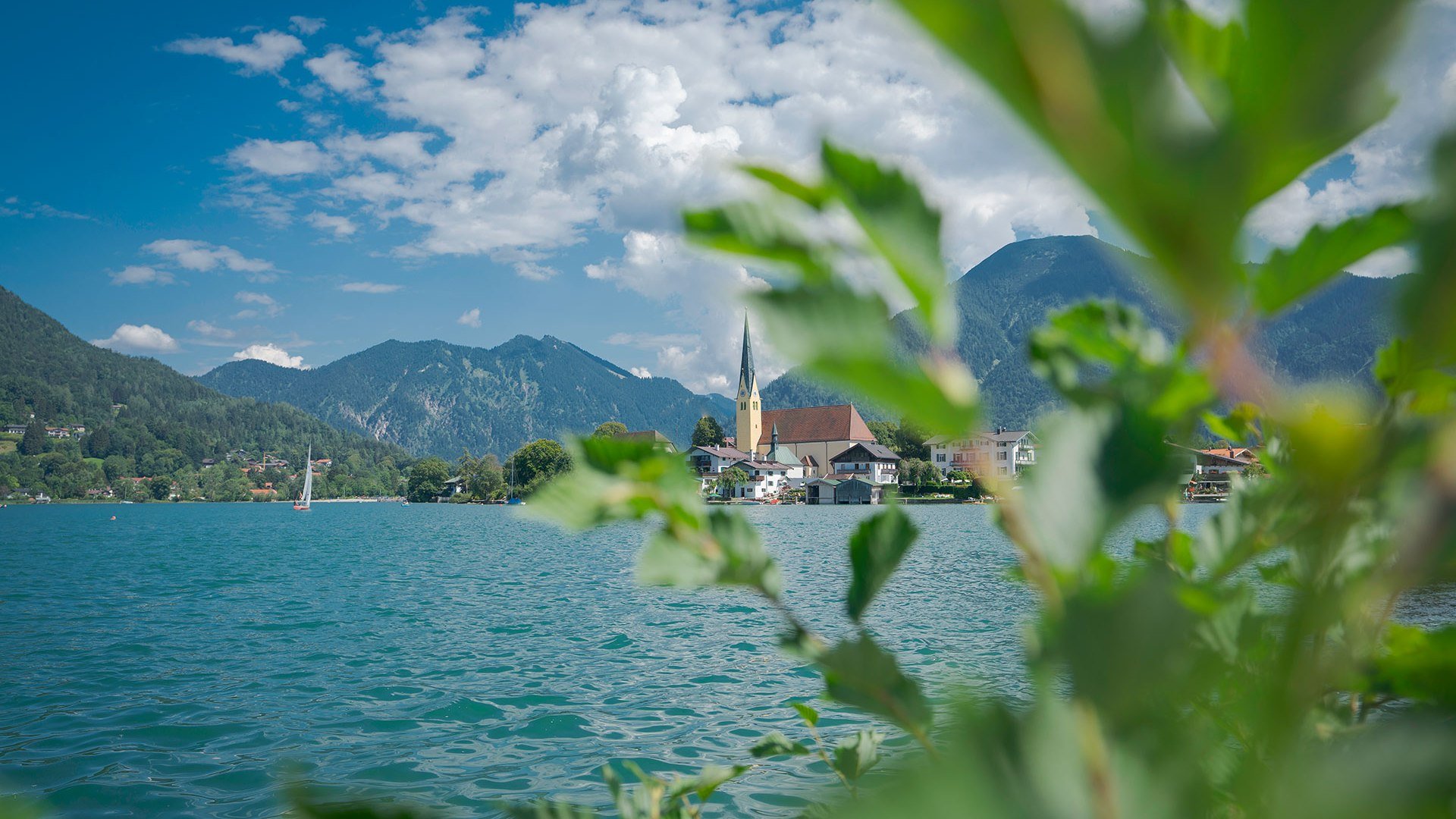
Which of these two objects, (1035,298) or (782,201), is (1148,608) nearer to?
(782,201)

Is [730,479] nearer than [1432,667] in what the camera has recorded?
No

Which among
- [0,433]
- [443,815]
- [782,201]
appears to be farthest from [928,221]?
[0,433]

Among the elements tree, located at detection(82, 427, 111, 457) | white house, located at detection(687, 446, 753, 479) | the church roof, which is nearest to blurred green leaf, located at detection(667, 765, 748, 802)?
white house, located at detection(687, 446, 753, 479)

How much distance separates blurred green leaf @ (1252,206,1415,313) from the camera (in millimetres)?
521

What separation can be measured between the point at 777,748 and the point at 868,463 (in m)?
101

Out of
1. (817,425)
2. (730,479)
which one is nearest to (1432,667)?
(730,479)

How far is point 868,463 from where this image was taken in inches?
3964

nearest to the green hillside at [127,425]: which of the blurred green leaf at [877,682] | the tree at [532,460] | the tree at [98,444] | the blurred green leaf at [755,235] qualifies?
the tree at [98,444]

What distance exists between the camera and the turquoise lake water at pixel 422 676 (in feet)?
29.0

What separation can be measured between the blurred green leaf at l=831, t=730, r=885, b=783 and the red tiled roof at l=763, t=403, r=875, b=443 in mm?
114747

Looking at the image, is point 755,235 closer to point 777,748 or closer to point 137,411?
point 777,748

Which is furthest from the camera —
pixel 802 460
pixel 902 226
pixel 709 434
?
pixel 802 460

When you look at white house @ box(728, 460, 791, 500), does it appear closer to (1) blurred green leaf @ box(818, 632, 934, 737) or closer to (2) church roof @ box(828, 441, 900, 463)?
(2) church roof @ box(828, 441, 900, 463)

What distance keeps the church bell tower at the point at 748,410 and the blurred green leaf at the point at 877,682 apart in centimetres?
11296
